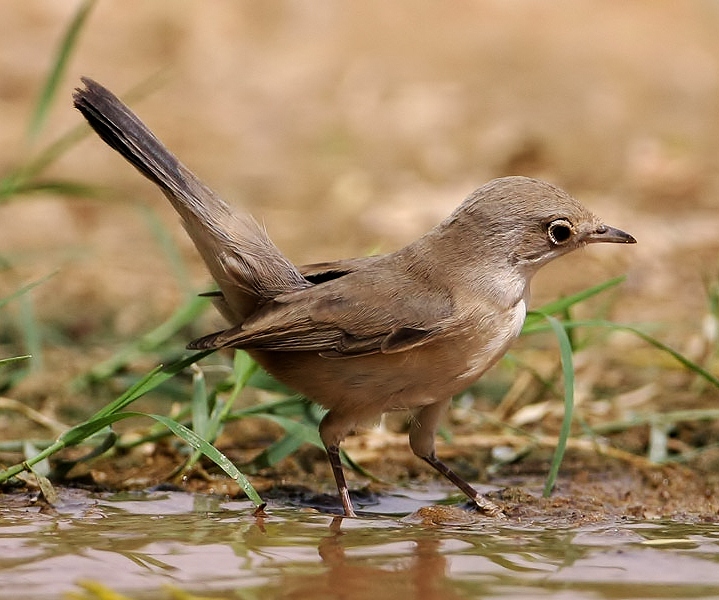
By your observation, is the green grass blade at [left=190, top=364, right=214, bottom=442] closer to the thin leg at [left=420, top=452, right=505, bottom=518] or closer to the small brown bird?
the small brown bird

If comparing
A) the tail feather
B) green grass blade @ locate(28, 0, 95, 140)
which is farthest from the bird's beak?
green grass blade @ locate(28, 0, 95, 140)

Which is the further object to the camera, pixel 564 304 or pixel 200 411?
pixel 564 304

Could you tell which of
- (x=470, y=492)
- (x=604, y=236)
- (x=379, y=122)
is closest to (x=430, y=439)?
(x=470, y=492)

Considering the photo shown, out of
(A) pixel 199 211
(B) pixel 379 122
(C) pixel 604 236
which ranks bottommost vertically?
(C) pixel 604 236

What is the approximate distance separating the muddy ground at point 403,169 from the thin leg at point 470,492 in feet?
0.51

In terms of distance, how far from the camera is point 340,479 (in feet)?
14.8

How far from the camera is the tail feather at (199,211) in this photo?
185 inches

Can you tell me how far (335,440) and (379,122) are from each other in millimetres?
8047

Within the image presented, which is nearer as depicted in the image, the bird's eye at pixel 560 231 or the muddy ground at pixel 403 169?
the bird's eye at pixel 560 231

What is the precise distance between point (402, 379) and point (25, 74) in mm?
9140

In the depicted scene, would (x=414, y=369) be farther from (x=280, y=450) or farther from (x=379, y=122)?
(x=379, y=122)

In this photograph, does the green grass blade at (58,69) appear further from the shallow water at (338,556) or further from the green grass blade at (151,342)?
the shallow water at (338,556)

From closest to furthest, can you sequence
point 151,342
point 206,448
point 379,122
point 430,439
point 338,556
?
point 338,556
point 206,448
point 430,439
point 151,342
point 379,122

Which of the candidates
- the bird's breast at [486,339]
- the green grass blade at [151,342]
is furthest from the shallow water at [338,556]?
the green grass blade at [151,342]
